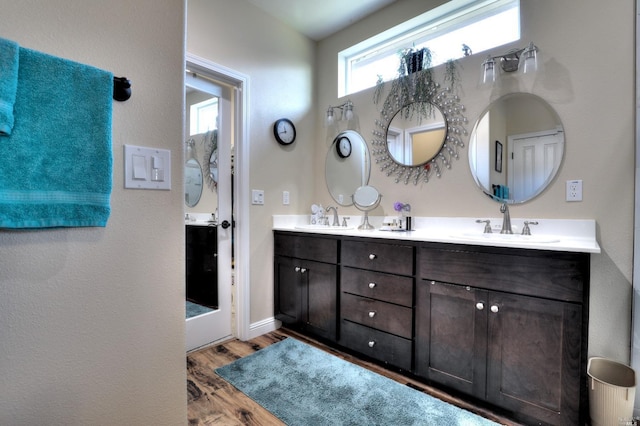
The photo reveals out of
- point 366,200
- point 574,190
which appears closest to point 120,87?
point 366,200

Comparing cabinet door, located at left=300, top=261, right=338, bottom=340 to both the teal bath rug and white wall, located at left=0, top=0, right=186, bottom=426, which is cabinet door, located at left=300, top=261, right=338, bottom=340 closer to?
the teal bath rug

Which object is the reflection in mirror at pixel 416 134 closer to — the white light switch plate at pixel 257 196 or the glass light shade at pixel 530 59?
the glass light shade at pixel 530 59

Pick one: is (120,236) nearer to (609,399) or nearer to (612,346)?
(609,399)

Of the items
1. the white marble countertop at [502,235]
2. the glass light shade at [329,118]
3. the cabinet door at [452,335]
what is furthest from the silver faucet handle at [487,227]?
the glass light shade at [329,118]

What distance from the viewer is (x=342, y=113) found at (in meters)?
2.83

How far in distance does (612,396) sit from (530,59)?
68.9 inches

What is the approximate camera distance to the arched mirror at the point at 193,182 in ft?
7.66

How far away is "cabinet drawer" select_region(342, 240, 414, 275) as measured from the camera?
1.83m

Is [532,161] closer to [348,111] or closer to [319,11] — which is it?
[348,111]

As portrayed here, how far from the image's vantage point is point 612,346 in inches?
64.4

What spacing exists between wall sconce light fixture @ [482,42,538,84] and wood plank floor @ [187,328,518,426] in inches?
75.0

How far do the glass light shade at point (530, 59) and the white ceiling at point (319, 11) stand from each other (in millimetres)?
1158

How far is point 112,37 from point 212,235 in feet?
5.79

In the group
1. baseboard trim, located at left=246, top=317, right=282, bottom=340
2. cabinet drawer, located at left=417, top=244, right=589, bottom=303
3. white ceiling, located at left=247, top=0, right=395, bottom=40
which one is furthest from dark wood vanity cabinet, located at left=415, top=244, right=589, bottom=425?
white ceiling, located at left=247, top=0, right=395, bottom=40
